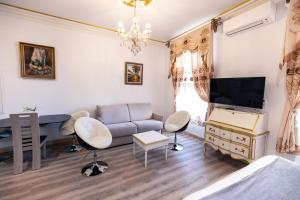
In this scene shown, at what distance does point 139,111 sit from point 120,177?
7.05ft

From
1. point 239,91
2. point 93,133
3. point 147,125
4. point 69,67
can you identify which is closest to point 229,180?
point 239,91

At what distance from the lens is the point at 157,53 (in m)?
4.79

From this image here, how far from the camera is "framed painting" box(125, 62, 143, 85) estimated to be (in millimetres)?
4297

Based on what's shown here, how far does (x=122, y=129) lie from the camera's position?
339cm

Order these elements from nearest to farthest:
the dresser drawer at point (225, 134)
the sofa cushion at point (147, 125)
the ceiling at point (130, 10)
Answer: the dresser drawer at point (225, 134) < the ceiling at point (130, 10) < the sofa cushion at point (147, 125)

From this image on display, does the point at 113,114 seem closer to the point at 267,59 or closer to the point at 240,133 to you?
the point at 240,133

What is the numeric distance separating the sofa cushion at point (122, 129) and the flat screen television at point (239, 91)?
190 centimetres

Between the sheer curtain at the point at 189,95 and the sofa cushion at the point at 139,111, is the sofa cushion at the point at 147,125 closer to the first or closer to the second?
the sofa cushion at the point at 139,111

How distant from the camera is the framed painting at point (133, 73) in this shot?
430 centimetres

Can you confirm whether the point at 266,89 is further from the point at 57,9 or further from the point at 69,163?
the point at 57,9

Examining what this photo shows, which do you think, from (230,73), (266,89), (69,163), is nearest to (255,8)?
(230,73)

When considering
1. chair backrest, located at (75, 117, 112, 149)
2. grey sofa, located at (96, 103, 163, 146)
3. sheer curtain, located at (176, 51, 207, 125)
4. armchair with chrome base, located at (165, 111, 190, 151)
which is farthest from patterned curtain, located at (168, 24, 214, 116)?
chair backrest, located at (75, 117, 112, 149)

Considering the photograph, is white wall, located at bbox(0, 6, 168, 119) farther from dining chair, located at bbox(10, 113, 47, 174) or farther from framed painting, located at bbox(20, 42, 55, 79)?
dining chair, located at bbox(10, 113, 47, 174)

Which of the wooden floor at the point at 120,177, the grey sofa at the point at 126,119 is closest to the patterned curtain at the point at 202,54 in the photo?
the wooden floor at the point at 120,177
